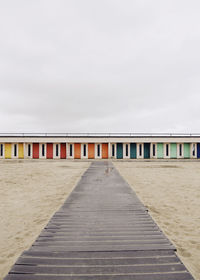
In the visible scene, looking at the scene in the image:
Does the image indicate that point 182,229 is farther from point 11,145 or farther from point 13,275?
point 11,145

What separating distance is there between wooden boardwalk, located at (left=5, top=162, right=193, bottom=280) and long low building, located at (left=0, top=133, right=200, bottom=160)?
77.2 ft

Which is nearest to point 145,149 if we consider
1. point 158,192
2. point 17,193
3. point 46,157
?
point 46,157

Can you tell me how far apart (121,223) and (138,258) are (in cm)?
143

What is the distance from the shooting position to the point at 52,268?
243 centimetres

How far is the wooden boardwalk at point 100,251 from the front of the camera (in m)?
2.32

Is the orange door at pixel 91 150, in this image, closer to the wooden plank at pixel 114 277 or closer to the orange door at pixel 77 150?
the orange door at pixel 77 150

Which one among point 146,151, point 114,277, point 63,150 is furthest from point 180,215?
point 63,150

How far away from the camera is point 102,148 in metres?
28.5

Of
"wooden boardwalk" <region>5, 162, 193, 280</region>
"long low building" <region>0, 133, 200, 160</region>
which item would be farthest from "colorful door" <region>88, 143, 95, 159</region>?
"wooden boardwalk" <region>5, 162, 193, 280</region>

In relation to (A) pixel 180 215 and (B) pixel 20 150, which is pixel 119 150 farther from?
(A) pixel 180 215

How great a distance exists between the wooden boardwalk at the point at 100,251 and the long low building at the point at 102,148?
23527mm

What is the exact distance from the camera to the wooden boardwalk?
2.32 meters

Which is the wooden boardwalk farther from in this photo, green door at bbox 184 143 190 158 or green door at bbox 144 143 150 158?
green door at bbox 184 143 190 158

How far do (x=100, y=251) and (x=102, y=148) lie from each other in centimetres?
2568
